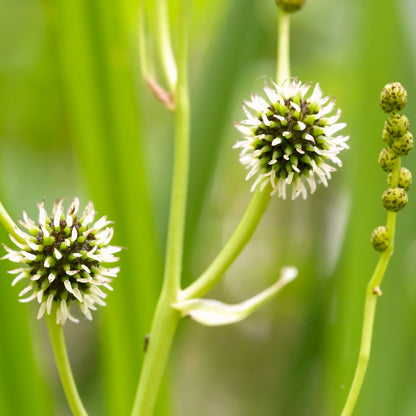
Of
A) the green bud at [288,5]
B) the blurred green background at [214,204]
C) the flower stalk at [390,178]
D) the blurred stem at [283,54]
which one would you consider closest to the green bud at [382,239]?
the flower stalk at [390,178]

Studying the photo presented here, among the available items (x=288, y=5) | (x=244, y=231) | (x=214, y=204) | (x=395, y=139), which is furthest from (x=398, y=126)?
(x=214, y=204)

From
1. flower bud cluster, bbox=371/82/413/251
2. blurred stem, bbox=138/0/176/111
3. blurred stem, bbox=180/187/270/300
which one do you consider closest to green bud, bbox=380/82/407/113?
flower bud cluster, bbox=371/82/413/251

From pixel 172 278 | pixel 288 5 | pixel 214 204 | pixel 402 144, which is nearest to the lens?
pixel 402 144

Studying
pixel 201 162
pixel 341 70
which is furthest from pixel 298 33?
pixel 201 162

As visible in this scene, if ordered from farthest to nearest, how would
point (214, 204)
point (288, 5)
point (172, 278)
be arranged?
1. point (214, 204)
2. point (288, 5)
3. point (172, 278)

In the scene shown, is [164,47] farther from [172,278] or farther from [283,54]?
[172,278]

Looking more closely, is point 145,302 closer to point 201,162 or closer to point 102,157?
point 102,157

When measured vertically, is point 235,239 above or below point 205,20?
below
